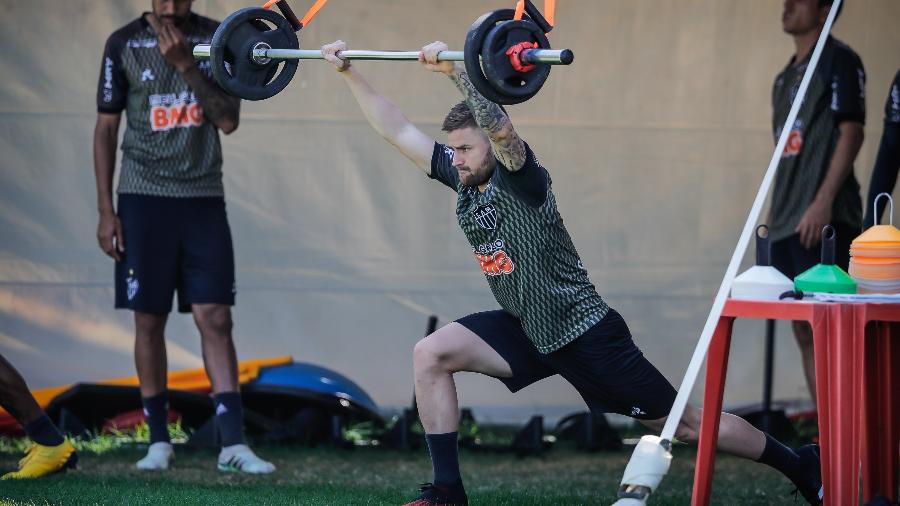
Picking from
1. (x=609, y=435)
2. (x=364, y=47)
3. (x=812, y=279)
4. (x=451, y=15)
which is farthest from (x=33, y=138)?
(x=812, y=279)

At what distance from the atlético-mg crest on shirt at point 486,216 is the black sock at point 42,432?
6.87ft

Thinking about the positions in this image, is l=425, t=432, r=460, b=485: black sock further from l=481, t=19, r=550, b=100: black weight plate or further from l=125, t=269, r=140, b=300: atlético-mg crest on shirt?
l=125, t=269, r=140, b=300: atlético-mg crest on shirt

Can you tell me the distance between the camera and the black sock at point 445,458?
426cm

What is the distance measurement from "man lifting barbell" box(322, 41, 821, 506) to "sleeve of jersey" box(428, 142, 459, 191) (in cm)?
6

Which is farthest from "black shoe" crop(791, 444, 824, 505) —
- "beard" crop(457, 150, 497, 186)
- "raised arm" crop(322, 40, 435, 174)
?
"raised arm" crop(322, 40, 435, 174)

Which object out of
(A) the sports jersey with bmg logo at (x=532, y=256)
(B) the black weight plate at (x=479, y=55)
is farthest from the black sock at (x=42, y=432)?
(B) the black weight plate at (x=479, y=55)

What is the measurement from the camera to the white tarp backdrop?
650cm

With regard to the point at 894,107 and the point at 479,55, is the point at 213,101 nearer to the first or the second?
the point at 479,55

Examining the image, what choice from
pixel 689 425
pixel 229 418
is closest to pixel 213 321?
pixel 229 418

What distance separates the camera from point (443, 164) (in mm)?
4496

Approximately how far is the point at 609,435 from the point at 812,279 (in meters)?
2.74

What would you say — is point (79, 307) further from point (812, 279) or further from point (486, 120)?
point (812, 279)

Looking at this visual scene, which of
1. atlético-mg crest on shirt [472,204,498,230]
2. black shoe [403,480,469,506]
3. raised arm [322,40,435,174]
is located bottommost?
black shoe [403,480,469,506]

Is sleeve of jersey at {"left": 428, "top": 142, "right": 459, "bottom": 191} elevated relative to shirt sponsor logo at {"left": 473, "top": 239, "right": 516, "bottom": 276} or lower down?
elevated
